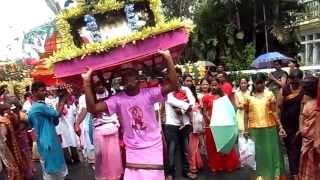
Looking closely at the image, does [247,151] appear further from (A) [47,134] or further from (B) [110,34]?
(B) [110,34]

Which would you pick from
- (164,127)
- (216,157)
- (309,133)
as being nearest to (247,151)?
(216,157)

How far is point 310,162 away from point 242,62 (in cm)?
1925

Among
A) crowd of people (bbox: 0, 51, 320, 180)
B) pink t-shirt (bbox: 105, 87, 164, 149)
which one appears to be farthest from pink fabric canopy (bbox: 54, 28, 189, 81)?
pink t-shirt (bbox: 105, 87, 164, 149)

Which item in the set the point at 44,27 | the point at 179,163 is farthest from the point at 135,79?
the point at 44,27

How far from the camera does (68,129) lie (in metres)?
11.2

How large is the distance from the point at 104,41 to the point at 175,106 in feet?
13.4

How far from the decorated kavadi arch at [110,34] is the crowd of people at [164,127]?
0.46 ft

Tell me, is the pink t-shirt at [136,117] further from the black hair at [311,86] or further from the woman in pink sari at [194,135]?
the woman in pink sari at [194,135]

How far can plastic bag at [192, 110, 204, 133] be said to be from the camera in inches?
364

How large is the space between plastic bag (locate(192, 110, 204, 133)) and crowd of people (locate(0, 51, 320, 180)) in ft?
0.05

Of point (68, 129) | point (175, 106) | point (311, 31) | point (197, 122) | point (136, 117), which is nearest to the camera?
point (136, 117)

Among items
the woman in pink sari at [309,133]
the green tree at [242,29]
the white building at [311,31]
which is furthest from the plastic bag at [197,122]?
the white building at [311,31]

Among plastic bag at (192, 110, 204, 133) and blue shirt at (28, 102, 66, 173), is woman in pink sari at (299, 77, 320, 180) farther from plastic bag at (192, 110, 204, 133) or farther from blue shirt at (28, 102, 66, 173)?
blue shirt at (28, 102, 66, 173)

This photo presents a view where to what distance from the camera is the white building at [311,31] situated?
101 ft
